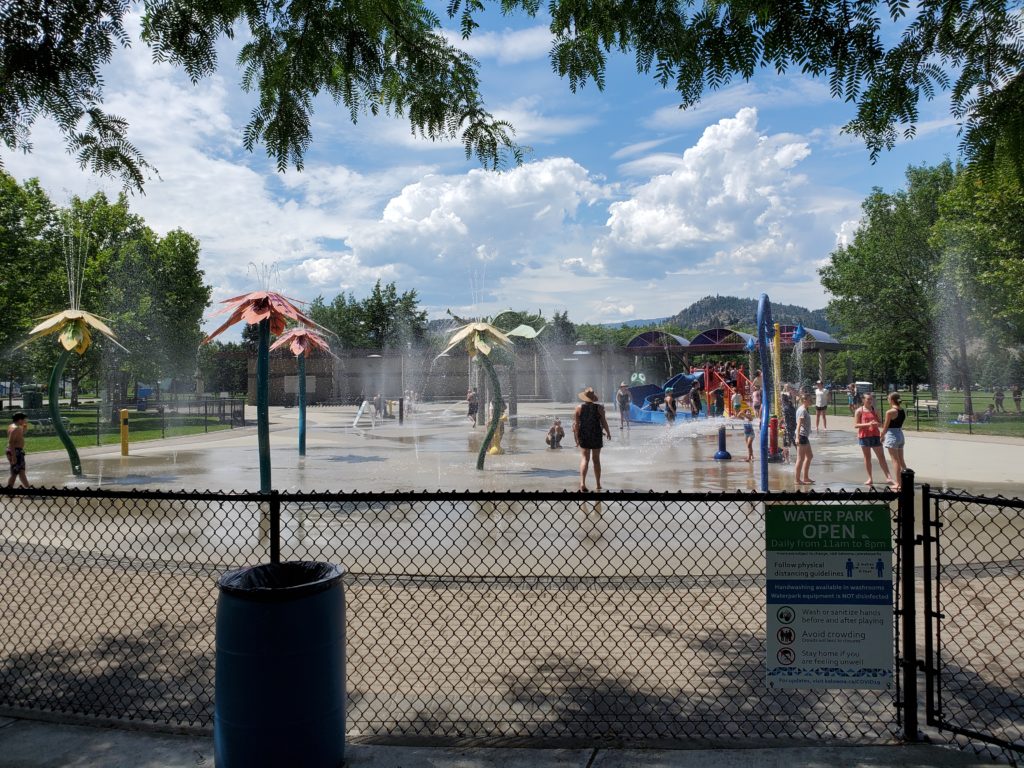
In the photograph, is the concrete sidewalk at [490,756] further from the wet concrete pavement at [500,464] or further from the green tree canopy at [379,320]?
Result: the green tree canopy at [379,320]

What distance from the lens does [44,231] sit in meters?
32.6

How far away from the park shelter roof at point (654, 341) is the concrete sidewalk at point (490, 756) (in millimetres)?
39258

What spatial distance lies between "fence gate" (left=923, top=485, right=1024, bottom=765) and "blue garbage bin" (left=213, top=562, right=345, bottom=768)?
300 cm

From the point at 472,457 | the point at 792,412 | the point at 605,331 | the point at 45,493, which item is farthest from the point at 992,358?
the point at 605,331

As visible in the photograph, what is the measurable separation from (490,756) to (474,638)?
1781mm

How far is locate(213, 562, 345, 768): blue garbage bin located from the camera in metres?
3.43

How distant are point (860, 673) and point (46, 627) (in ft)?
19.4

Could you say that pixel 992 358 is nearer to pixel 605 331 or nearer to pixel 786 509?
pixel 786 509

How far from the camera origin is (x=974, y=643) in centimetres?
537

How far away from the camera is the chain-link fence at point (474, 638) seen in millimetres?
4184

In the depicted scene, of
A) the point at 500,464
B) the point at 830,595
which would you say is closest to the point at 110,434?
the point at 500,464

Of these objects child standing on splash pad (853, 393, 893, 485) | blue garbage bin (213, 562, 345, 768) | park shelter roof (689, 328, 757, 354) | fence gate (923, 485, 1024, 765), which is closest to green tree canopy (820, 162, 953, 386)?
park shelter roof (689, 328, 757, 354)

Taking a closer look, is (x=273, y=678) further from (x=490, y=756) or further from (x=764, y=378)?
(x=764, y=378)

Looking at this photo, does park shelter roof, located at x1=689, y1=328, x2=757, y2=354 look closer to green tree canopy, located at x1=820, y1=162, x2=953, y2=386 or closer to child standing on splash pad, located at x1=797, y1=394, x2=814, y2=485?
green tree canopy, located at x1=820, y1=162, x2=953, y2=386
